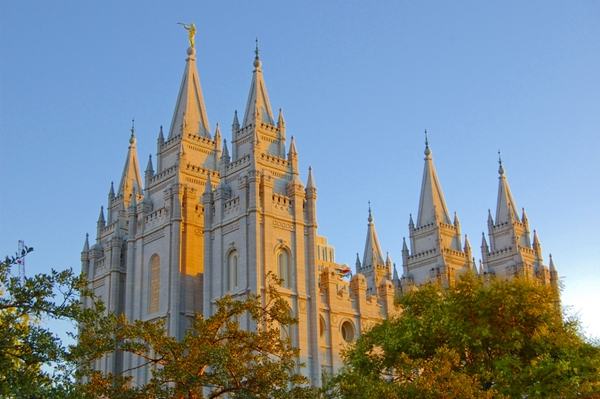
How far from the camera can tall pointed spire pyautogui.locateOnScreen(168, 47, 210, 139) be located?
50750 millimetres

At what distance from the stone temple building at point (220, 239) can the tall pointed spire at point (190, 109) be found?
3.8 inches

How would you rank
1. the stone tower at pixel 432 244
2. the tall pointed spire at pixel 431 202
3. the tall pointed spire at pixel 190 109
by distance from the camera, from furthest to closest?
the tall pointed spire at pixel 431 202 → the stone tower at pixel 432 244 → the tall pointed spire at pixel 190 109

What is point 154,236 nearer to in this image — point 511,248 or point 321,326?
point 321,326

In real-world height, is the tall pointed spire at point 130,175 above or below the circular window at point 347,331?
above

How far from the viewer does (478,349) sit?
28.0m

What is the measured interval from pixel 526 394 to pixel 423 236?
4020cm

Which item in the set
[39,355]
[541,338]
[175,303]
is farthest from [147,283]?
[39,355]

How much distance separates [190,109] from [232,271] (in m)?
14.6

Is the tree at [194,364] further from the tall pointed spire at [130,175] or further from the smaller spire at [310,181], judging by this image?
the tall pointed spire at [130,175]

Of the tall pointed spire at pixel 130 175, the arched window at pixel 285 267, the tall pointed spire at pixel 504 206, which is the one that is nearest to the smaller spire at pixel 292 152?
the arched window at pixel 285 267

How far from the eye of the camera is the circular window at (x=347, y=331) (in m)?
46.1

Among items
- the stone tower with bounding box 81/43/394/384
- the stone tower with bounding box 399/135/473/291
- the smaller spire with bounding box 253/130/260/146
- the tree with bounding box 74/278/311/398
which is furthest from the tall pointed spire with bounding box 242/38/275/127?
the tree with bounding box 74/278/311/398

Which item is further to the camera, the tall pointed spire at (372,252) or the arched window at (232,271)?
the tall pointed spire at (372,252)

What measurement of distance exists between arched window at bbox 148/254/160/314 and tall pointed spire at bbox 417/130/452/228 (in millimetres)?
27259
